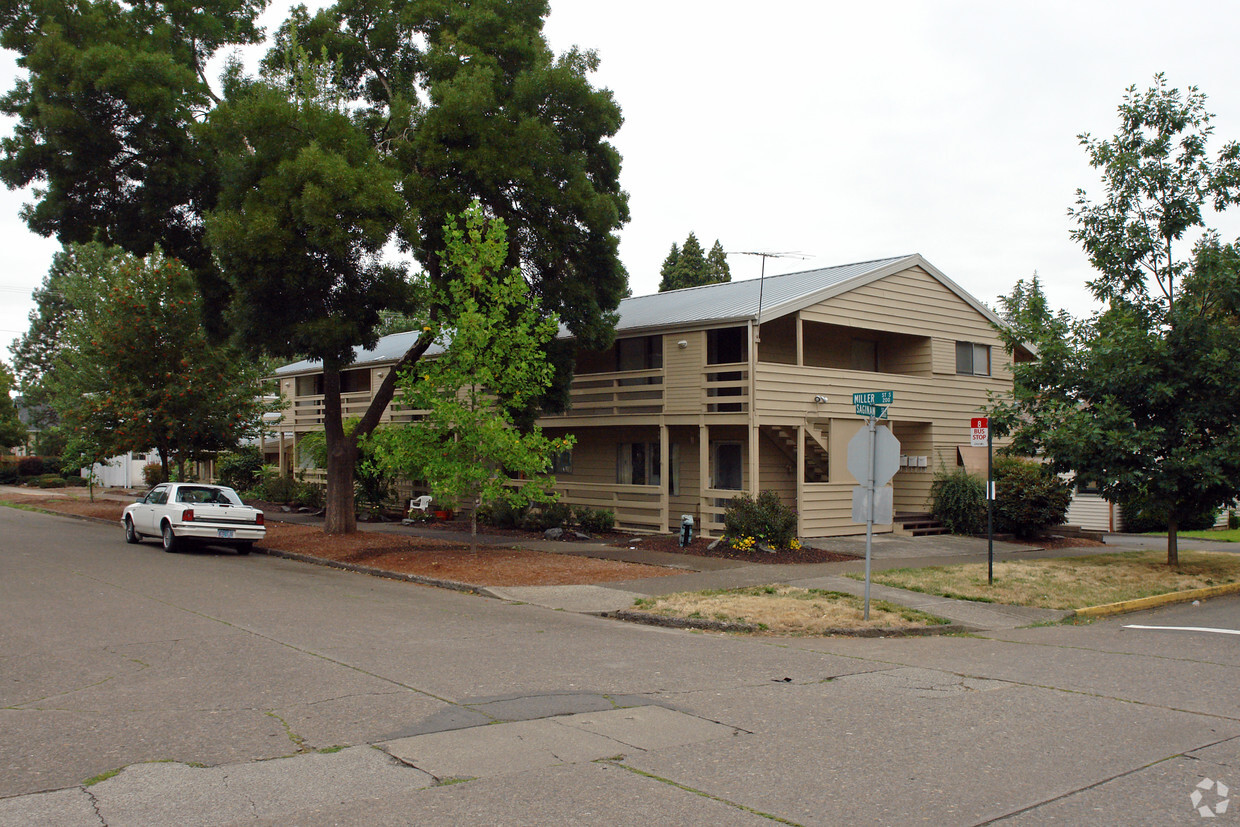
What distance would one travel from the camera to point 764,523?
63.1 ft

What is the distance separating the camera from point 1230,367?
55.2 feet

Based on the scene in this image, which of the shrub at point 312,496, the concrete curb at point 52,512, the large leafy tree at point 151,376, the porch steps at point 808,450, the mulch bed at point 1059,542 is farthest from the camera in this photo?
Result: the shrub at point 312,496

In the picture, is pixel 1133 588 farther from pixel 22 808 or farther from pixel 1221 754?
pixel 22 808

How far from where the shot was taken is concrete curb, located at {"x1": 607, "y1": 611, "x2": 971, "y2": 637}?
11758 millimetres

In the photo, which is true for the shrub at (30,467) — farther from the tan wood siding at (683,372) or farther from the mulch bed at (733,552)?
the mulch bed at (733,552)

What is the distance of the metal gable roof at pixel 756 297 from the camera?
862 inches

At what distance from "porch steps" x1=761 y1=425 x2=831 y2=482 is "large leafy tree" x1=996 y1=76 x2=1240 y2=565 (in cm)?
Result: 500

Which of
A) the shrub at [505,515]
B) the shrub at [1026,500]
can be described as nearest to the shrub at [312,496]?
the shrub at [505,515]

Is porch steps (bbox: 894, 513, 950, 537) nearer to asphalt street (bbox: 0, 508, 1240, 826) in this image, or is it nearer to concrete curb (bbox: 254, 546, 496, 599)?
asphalt street (bbox: 0, 508, 1240, 826)

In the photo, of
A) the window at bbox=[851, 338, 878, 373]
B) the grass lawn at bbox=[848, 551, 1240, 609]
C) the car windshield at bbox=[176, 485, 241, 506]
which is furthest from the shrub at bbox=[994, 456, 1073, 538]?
the car windshield at bbox=[176, 485, 241, 506]

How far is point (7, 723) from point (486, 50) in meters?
17.1

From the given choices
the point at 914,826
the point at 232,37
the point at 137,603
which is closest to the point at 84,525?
the point at 232,37

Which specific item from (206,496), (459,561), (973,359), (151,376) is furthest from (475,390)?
(973,359)

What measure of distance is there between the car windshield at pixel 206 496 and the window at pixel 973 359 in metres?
18.8
